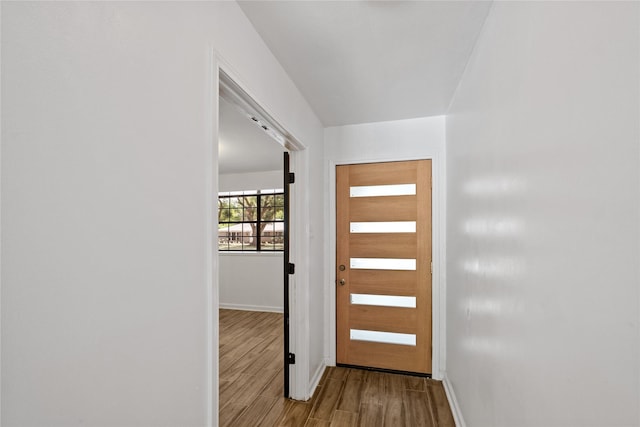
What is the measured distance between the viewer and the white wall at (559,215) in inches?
23.8

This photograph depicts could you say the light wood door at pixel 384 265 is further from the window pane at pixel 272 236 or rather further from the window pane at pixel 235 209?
the window pane at pixel 235 209

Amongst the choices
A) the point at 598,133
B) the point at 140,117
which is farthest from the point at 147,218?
the point at 598,133

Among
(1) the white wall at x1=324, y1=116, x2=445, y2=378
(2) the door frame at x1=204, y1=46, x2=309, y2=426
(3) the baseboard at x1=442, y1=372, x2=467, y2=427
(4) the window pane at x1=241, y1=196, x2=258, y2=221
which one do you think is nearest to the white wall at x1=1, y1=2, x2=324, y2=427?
(2) the door frame at x1=204, y1=46, x2=309, y2=426

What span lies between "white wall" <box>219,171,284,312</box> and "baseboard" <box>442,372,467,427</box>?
122 inches

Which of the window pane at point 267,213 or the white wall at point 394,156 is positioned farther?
the window pane at point 267,213

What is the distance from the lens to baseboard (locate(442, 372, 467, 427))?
2.07m

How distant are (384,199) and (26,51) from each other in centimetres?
274

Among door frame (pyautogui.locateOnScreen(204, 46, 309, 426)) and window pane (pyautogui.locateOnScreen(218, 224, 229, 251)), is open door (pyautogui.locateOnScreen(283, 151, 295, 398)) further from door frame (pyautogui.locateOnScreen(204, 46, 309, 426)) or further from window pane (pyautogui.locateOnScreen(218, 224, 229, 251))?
window pane (pyautogui.locateOnScreen(218, 224, 229, 251))

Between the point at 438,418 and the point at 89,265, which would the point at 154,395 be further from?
the point at 438,418

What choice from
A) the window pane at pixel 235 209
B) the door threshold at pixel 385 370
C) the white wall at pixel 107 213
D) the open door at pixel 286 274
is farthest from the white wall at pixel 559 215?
the window pane at pixel 235 209

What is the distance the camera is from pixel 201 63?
1.15m

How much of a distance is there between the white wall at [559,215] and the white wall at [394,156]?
123 cm

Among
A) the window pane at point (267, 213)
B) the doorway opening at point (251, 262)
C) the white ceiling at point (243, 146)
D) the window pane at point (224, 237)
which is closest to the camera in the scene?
the doorway opening at point (251, 262)

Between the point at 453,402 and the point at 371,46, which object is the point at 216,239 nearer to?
the point at 371,46
